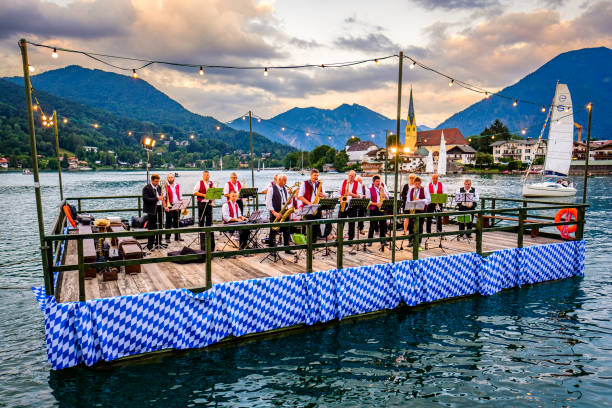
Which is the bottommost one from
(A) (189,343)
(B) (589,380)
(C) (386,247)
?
(B) (589,380)

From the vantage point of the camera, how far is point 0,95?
617 feet

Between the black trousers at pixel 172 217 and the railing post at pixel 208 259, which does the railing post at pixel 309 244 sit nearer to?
the railing post at pixel 208 259

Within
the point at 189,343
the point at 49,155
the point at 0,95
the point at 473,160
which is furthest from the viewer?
the point at 0,95

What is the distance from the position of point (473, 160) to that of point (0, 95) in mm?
222748

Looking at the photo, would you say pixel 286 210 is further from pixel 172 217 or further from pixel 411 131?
pixel 411 131

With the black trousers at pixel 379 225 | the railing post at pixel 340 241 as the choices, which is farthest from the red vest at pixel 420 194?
the railing post at pixel 340 241

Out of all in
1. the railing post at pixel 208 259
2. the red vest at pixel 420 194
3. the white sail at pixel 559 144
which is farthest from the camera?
the white sail at pixel 559 144

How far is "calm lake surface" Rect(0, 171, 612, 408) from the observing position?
6047 millimetres

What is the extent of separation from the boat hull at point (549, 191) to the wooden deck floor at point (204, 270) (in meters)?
48.2

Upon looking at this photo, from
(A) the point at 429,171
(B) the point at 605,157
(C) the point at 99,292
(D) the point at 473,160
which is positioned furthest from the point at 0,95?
(B) the point at 605,157

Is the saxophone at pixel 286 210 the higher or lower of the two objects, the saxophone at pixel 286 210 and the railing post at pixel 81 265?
the higher

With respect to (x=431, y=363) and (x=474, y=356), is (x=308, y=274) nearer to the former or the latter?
(x=431, y=363)

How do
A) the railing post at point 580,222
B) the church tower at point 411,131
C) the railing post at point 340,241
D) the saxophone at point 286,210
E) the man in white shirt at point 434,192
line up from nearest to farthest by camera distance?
the railing post at point 340,241 → the saxophone at point 286,210 → the railing post at point 580,222 → the man in white shirt at point 434,192 → the church tower at point 411,131

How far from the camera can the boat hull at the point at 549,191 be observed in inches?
2060
